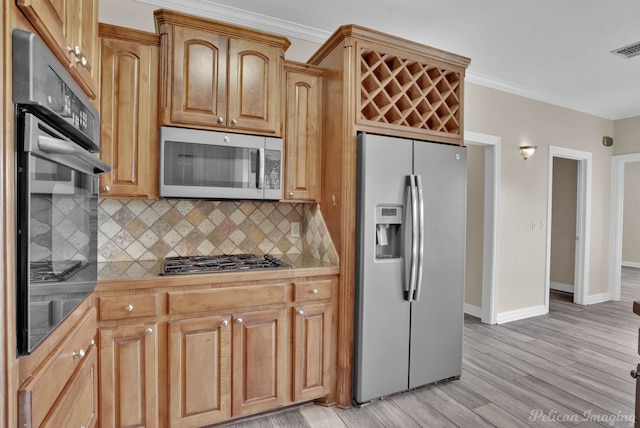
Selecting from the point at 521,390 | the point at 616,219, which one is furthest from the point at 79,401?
the point at 616,219

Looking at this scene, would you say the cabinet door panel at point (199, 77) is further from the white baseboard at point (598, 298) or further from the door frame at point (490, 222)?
the white baseboard at point (598, 298)

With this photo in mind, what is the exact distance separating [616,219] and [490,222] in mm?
2751

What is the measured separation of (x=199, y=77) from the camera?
7.06 ft

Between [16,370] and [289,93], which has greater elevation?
[289,93]

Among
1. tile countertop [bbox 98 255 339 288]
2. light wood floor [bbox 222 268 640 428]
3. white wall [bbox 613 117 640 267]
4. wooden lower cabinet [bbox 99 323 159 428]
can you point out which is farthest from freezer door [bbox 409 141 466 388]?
white wall [bbox 613 117 640 267]

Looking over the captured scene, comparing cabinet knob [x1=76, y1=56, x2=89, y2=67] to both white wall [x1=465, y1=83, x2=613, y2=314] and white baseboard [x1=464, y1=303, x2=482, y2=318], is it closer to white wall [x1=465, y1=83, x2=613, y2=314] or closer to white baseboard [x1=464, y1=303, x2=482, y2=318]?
white wall [x1=465, y1=83, x2=613, y2=314]

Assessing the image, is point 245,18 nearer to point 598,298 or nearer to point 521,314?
point 521,314

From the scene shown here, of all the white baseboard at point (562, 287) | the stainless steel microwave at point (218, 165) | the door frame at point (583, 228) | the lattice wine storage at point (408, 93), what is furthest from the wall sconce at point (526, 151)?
the stainless steel microwave at point (218, 165)

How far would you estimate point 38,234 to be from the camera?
0.94 m

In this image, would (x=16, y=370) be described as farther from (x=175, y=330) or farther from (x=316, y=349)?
(x=316, y=349)

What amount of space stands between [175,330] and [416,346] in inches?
64.2

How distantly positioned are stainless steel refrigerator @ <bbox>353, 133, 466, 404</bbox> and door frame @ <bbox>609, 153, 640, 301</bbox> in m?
4.18

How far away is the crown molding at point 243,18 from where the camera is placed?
2514 millimetres

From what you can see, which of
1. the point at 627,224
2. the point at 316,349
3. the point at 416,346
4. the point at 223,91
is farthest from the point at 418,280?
the point at 627,224
